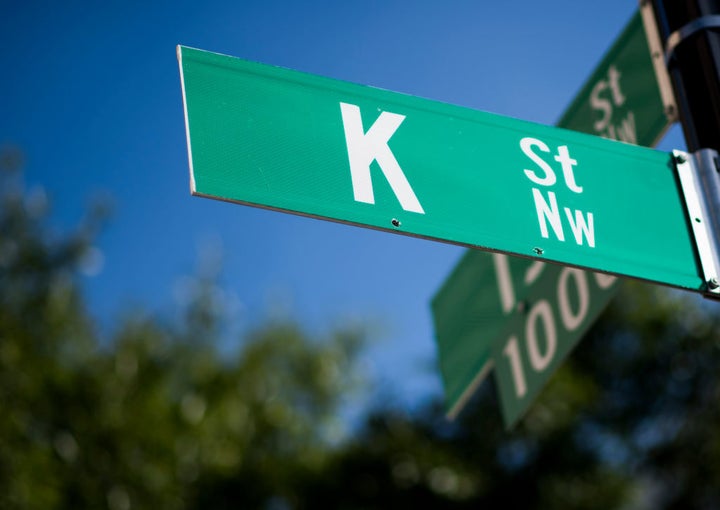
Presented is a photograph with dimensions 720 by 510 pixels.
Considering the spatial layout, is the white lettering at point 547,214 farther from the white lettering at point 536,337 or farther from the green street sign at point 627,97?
the white lettering at point 536,337

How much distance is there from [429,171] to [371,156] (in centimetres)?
14

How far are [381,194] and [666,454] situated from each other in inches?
904

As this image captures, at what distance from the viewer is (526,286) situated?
343 cm

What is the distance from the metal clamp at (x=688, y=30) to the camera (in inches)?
101

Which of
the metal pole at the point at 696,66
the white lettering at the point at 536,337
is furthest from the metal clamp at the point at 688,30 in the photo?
the white lettering at the point at 536,337

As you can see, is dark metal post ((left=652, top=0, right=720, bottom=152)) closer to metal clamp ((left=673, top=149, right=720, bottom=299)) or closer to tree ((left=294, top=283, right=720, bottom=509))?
metal clamp ((left=673, top=149, right=720, bottom=299))

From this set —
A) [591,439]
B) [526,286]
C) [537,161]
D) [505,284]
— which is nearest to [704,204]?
[537,161]

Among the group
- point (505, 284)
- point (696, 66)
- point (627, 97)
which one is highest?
point (627, 97)

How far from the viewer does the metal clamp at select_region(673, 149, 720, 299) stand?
2416mm

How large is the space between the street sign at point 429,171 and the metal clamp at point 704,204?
0.9 inches

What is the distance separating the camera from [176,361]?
20.3 meters

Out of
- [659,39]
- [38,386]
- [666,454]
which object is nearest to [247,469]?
[38,386]

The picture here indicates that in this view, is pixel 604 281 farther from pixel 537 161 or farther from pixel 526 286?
pixel 537 161

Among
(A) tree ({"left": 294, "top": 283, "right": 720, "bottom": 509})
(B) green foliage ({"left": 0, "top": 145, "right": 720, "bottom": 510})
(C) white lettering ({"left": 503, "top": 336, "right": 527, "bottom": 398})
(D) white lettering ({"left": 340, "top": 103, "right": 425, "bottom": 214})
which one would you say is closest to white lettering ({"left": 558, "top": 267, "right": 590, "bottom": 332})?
(C) white lettering ({"left": 503, "top": 336, "right": 527, "bottom": 398})
